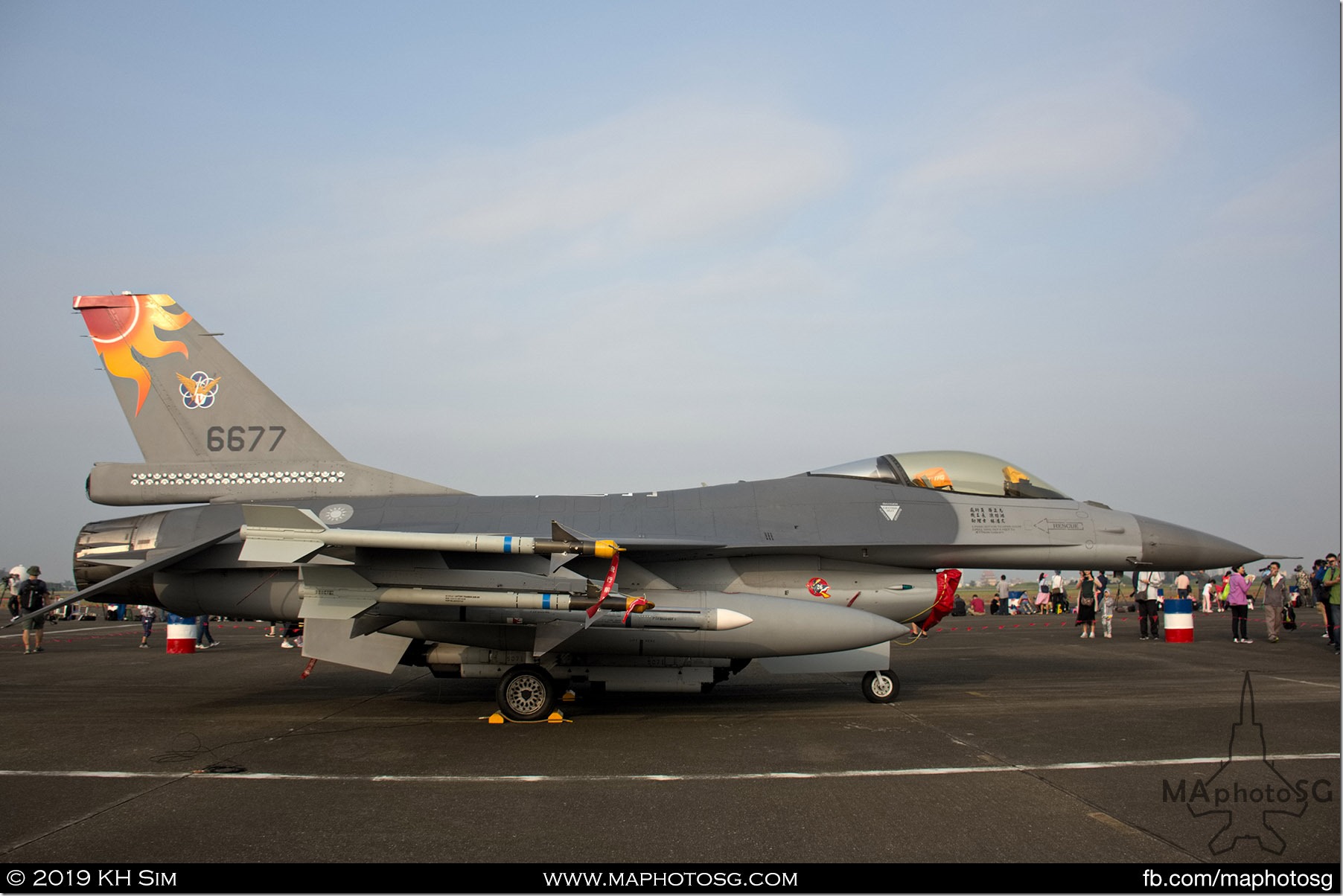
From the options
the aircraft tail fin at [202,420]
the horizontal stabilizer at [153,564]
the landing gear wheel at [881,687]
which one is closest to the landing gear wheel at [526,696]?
the aircraft tail fin at [202,420]

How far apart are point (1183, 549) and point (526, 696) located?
7569 millimetres

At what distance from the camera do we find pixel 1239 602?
15.8 m

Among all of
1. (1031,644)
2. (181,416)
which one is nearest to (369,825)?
(181,416)

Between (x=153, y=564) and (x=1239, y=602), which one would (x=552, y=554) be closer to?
(x=153, y=564)

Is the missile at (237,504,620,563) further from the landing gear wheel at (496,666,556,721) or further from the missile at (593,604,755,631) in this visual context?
the landing gear wheel at (496,666,556,721)

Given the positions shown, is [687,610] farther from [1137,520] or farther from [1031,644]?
[1031,644]

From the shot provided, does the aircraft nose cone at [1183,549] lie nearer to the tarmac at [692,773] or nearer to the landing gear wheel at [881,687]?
the tarmac at [692,773]

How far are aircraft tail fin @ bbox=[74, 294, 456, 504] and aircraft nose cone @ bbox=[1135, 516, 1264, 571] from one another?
27.1 ft

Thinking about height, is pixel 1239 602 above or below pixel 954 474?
below

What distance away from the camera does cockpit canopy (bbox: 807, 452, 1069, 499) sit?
33.1 ft

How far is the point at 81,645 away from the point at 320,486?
11703mm
